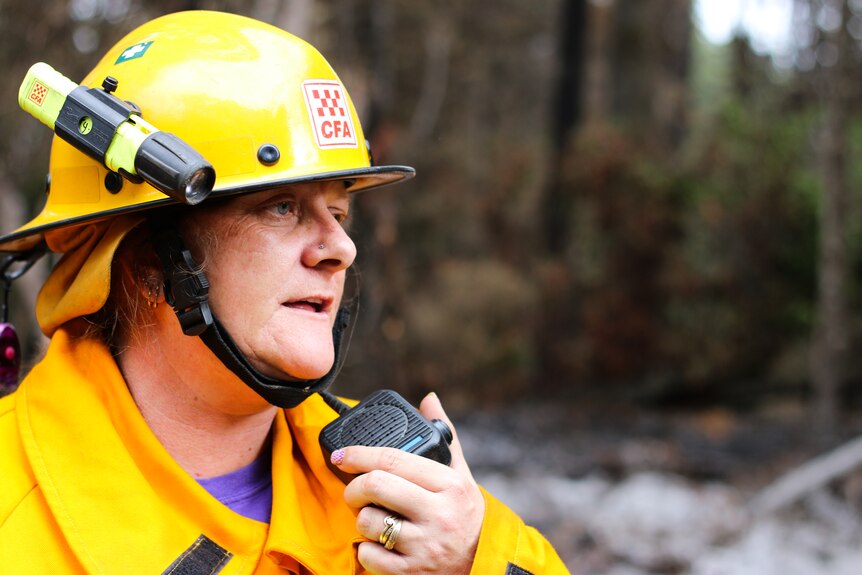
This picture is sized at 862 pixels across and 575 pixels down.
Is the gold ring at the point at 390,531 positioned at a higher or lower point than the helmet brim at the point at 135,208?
lower

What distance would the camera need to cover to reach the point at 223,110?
2.13m

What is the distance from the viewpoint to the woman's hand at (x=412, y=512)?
1946 millimetres

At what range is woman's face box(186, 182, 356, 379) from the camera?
213 centimetres

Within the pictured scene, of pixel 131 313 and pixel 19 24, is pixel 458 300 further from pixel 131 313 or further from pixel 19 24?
pixel 131 313

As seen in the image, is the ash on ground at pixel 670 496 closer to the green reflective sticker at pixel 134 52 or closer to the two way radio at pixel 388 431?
the two way radio at pixel 388 431

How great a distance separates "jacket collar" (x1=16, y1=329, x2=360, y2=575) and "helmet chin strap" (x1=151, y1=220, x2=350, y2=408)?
9.3 inches

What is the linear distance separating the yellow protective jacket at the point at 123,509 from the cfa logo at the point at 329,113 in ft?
2.46

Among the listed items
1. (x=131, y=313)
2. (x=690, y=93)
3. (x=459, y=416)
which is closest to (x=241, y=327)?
(x=131, y=313)

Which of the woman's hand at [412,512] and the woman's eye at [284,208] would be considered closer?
the woman's hand at [412,512]

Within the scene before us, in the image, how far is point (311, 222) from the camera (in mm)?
2213

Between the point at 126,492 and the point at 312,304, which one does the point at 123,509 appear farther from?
the point at 312,304

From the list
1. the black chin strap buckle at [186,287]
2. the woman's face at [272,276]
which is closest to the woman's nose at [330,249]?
the woman's face at [272,276]

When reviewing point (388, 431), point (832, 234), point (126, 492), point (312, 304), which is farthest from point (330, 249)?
point (832, 234)

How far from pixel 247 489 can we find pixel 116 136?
908 millimetres
